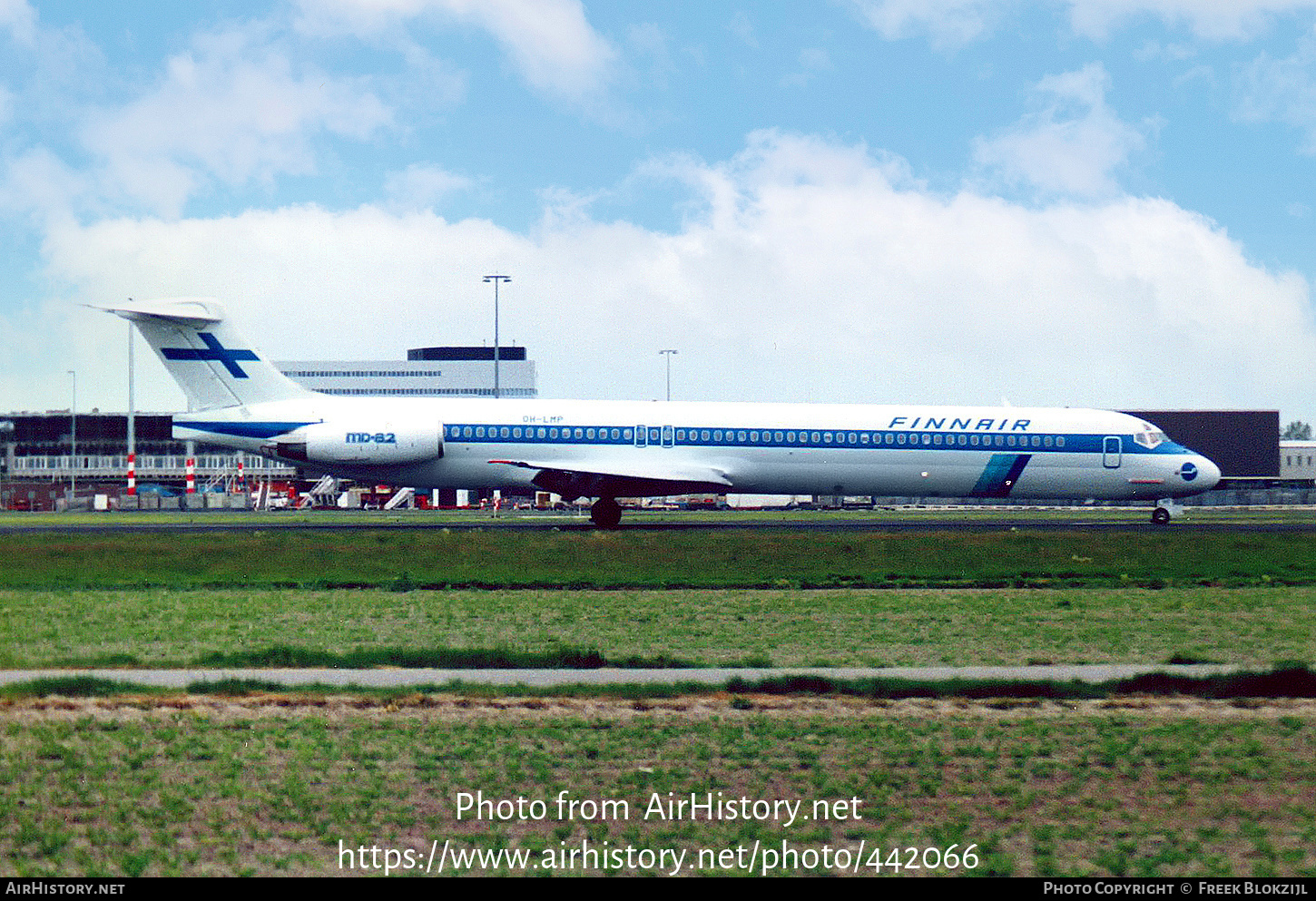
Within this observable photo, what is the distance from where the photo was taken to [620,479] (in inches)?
1556

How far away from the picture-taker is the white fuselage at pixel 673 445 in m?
39.6

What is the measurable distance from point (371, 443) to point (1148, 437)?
24109mm

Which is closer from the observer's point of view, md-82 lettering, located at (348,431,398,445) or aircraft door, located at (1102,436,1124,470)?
md-82 lettering, located at (348,431,398,445)

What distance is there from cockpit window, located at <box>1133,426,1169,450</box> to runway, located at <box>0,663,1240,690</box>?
→ 3011 centimetres

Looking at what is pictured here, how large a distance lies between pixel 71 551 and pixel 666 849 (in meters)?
23.7

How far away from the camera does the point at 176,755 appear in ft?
32.7

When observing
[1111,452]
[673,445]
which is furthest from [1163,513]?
[673,445]

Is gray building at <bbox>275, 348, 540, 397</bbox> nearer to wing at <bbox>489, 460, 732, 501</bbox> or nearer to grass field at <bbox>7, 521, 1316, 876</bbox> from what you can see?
wing at <bbox>489, 460, 732, 501</bbox>

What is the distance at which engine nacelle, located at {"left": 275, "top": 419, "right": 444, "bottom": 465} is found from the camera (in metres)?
39.2

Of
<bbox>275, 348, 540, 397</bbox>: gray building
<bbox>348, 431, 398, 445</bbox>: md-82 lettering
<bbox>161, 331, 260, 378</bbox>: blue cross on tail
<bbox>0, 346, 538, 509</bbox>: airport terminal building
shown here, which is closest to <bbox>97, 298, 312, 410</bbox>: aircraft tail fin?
<bbox>161, 331, 260, 378</bbox>: blue cross on tail

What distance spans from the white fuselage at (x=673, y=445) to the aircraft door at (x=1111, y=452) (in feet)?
0.16
